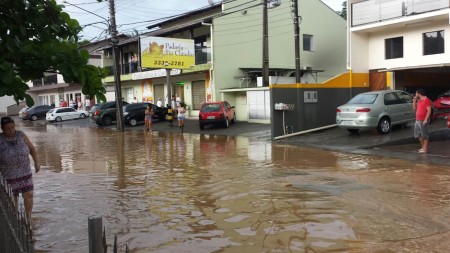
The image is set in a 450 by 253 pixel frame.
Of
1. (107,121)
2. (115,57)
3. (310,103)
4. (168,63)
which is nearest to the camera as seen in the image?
(310,103)

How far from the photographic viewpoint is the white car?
1527 inches

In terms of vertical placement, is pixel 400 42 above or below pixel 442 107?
above

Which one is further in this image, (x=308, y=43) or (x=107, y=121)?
(x=308, y=43)

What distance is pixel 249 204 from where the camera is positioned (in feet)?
24.8

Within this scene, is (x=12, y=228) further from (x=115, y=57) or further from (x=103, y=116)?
(x=103, y=116)

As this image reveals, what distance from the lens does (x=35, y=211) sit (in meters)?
7.65

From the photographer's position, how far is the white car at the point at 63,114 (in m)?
38.8

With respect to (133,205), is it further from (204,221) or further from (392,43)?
(392,43)

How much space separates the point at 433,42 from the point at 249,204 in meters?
16.6

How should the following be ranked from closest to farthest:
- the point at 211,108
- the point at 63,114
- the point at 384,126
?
the point at 384,126 < the point at 211,108 < the point at 63,114

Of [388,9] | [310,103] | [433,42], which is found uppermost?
[388,9]

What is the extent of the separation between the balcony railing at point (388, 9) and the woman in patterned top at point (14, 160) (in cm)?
1810

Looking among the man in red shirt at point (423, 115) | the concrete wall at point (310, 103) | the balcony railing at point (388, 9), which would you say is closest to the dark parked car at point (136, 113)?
the concrete wall at point (310, 103)

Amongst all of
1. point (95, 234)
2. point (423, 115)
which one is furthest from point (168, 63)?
point (95, 234)
